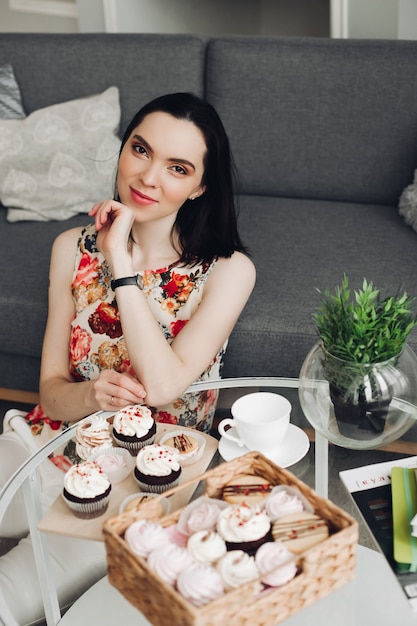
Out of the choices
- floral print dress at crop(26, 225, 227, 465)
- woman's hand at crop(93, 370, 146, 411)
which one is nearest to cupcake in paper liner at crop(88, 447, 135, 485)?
woman's hand at crop(93, 370, 146, 411)

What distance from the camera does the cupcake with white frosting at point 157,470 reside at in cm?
109

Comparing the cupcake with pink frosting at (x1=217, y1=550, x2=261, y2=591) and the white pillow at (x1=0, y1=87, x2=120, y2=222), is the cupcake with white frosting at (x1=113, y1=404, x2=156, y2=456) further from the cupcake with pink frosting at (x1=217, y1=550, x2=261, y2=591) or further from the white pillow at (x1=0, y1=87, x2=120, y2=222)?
the white pillow at (x1=0, y1=87, x2=120, y2=222)

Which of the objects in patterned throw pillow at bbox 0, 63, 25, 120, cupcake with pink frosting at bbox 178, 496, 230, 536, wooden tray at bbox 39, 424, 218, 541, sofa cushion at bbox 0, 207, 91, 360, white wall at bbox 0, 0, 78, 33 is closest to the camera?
cupcake with pink frosting at bbox 178, 496, 230, 536

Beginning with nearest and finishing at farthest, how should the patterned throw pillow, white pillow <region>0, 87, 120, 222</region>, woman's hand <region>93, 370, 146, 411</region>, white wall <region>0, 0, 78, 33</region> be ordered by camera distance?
woman's hand <region>93, 370, 146, 411</region> → white pillow <region>0, 87, 120, 222</region> → the patterned throw pillow → white wall <region>0, 0, 78, 33</region>

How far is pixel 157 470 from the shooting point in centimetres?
109

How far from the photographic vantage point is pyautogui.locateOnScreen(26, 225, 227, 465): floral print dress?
5.19ft

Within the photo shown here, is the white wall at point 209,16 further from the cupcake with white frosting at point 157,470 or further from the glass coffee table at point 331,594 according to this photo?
the cupcake with white frosting at point 157,470

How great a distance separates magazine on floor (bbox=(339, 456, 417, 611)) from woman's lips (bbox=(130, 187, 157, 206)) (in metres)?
0.65

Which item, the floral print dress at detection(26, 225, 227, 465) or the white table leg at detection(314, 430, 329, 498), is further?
the floral print dress at detection(26, 225, 227, 465)

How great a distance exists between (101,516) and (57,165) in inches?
57.4

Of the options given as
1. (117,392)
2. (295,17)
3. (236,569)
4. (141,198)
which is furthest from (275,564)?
(295,17)

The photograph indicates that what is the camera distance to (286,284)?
6.22 feet

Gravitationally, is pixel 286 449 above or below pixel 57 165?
below

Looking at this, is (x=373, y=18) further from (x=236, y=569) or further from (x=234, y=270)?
(x=236, y=569)
